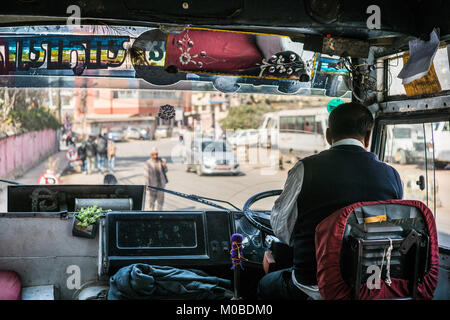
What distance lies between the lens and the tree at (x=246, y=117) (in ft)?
52.2

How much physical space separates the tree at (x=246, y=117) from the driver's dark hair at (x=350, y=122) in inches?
468

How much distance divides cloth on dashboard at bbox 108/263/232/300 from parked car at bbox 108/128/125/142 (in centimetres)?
1150

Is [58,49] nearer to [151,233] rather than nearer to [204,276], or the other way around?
[151,233]

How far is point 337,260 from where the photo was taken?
6.71 feet

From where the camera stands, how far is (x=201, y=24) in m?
2.73

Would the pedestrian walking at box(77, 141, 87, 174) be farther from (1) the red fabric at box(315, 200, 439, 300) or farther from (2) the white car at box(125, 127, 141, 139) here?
(1) the red fabric at box(315, 200, 439, 300)

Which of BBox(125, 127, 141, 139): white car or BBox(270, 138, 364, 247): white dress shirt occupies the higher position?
BBox(125, 127, 141, 139): white car

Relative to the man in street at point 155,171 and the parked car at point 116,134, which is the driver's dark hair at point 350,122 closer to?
the man in street at point 155,171

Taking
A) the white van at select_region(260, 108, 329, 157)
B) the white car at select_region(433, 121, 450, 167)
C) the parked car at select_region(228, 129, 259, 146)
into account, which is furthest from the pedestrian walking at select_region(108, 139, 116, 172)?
the white car at select_region(433, 121, 450, 167)

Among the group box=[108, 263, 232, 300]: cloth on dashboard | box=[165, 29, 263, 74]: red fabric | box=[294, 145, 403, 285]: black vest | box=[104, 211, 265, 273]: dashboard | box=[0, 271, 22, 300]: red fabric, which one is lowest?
box=[0, 271, 22, 300]: red fabric

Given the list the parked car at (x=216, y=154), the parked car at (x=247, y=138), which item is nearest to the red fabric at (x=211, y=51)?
the parked car at (x=216, y=154)

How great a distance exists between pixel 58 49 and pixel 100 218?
4.96 feet

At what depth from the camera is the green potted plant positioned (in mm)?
3623
